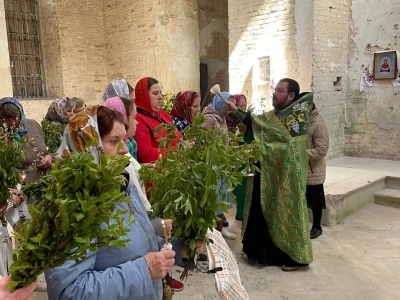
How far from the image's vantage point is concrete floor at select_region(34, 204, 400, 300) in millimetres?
2875

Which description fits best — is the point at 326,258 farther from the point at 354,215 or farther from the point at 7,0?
the point at 7,0

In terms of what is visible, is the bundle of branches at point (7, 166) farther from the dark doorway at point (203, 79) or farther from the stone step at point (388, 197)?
the dark doorway at point (203, 79)

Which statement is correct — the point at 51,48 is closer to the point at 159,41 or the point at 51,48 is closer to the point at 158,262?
the point at 159,41

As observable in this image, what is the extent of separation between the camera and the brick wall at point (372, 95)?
6.24m

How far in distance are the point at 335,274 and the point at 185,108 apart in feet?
6.86

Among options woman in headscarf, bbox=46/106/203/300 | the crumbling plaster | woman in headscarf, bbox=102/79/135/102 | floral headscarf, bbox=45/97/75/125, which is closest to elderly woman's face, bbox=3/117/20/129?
woman in headscarf, bbox=102/79/135/102

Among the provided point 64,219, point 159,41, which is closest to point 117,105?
point 64,219

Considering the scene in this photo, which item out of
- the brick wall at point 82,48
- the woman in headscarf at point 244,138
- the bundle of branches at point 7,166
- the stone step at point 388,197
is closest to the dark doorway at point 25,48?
the brick wall at point 82,48

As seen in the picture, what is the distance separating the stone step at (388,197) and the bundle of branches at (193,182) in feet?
14.2

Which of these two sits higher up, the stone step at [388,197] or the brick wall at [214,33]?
the brick wall at [214,33]

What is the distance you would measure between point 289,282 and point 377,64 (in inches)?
192

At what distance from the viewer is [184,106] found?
3.61 m

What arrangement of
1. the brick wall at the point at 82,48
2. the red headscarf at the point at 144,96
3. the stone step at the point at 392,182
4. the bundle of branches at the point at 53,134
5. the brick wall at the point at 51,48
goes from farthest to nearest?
the brick wall at the point at 82,48 < the brick wall at the point at 51,48 < the stone step at the point at 392,182 < the bundle of branches at the point at 53,134 < the red headscarf at the point at 144,96

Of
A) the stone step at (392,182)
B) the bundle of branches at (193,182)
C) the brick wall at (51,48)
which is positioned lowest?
the stone step at (392,182)
